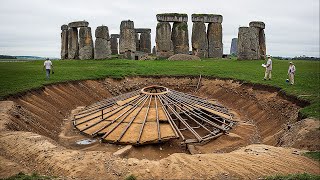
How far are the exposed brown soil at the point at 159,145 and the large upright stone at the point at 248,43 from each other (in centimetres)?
1265

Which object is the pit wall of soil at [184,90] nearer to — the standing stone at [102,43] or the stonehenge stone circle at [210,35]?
the standing stone at [102,43]

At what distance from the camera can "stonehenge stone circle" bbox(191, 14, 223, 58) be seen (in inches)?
1484

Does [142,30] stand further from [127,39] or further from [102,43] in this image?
[102,43]

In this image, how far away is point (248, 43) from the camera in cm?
3350

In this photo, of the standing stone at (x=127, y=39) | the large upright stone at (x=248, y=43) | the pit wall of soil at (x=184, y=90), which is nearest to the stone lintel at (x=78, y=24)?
the standing stone at (x=127, y=39)

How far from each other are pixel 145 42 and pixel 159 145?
33.3 meters

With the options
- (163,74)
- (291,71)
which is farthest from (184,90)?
(291,71)

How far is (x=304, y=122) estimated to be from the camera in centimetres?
1182

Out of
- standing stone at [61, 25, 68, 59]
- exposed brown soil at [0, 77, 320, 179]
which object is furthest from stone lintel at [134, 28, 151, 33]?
exposed brown soil at [0, 77, 320, 179]

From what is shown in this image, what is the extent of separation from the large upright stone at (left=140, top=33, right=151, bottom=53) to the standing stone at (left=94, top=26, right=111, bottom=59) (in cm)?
1009

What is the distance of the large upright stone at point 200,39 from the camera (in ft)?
124

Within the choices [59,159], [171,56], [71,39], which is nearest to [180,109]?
[59,159]

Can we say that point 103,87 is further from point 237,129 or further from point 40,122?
point 237,129

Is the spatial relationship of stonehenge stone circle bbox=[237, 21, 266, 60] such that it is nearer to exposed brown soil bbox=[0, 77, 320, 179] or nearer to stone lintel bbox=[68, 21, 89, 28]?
exposed brown soil bbox=[0, 77, 320, 179]
